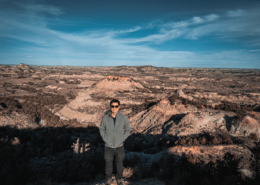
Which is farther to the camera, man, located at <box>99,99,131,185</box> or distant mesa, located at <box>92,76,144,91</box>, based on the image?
distant mesa, located at <box>92,76,144,91</box>

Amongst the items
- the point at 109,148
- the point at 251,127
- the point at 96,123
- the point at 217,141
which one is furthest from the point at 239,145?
the point at 96,123

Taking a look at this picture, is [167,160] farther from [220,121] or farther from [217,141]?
[220,121]

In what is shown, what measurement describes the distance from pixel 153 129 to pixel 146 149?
2873 mm

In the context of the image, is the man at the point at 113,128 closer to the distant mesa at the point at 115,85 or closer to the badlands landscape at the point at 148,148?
the badlands landscape at the point at 148,148

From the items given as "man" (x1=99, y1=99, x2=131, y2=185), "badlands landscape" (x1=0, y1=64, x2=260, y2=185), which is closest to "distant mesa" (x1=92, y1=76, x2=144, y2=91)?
"badlands landscape" (x1=0, y1=64, x2=260, y2=185)

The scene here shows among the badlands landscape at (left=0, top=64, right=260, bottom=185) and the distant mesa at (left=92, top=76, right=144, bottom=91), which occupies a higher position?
the distant mesa at (left=92, top=76, right=144, bottom=91)

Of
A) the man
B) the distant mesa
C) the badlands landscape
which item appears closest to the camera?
the man

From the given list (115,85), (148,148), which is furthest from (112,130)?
(115,85)

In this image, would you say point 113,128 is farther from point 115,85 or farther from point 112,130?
point 115,85

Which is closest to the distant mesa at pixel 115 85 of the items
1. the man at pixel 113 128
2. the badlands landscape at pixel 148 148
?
the badlands landscape at pixel 148 148

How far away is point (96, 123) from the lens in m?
15.9

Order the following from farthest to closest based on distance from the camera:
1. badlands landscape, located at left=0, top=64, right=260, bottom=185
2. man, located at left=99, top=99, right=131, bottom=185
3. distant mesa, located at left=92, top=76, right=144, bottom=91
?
distant mesa, located at left=92, top=76, right=144, bottom=91 → badlands landscape, located at left=0, top=64, right=260, bottom=185 → man, located at left=99, top=99, right=131, bottom=185

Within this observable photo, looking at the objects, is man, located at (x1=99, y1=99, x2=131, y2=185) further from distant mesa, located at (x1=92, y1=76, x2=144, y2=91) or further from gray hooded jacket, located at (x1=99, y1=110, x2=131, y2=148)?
distant mesa, located at (x1=92, y1=76, x2=144, y2=91)

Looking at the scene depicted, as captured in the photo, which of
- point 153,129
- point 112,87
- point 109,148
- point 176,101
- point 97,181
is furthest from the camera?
point 112,87
